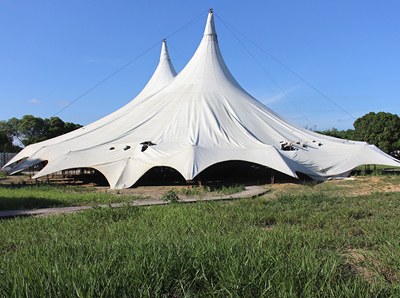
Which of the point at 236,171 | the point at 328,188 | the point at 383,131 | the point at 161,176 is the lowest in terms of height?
the point at 328,188

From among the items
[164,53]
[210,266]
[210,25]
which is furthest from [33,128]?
[210,266]

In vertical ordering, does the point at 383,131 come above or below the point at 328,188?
above

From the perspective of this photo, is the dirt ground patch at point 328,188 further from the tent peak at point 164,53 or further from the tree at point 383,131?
the tree at point 383,131

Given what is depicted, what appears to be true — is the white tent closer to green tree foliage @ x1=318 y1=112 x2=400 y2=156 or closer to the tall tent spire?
the tall tent spire

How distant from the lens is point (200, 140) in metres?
17.9

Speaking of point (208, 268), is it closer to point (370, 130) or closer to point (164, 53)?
point (164, 53)

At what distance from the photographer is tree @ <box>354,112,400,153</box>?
3566 centimetres

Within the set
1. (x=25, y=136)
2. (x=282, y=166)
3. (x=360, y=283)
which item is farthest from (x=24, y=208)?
(x=25, y=136)

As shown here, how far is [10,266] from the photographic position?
3.10 meters

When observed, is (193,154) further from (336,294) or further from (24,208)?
(336,294)

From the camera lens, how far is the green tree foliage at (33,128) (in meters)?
43.0

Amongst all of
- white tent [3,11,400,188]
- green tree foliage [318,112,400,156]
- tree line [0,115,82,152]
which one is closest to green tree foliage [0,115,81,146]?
tree line [0,115,82,152]

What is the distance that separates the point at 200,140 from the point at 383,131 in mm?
23959

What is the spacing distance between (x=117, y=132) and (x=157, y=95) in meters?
3.42
